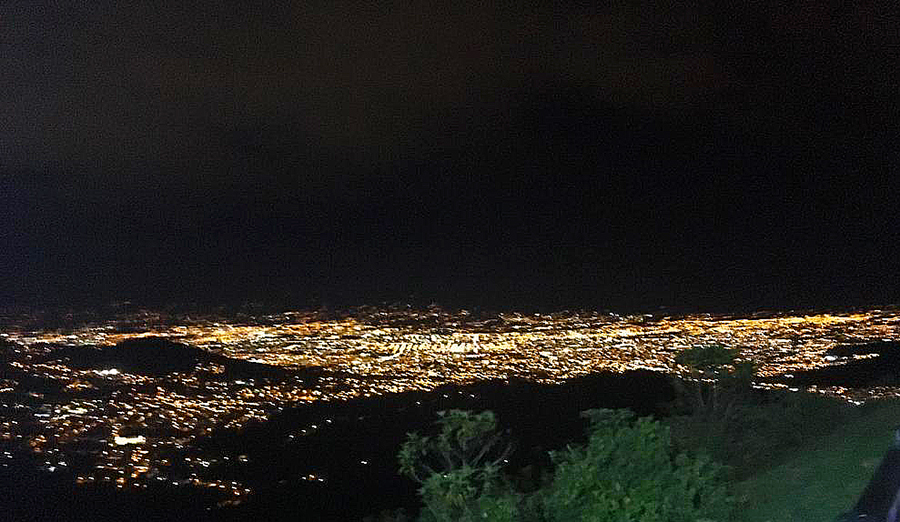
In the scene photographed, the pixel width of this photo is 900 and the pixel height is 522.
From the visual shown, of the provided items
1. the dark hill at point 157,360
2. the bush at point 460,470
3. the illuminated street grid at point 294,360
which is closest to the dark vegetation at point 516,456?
the bush at point 460,470

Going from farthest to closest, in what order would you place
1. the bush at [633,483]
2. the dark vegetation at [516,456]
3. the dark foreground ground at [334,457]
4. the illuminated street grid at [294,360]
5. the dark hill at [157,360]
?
the dark hill at [157,360]
the illuminated street grid at [294,360]
the dark foreground ground at [334,457]
the dark vegetation at [516,456]
the bush at [633,483]

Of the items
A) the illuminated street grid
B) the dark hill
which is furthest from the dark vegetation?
the dark hill

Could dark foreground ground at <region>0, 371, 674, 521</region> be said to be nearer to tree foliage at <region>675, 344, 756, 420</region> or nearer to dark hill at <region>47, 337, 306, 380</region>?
dark hill at <region>47, 337, 306, 380</region>

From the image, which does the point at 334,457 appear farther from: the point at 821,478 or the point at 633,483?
the point at 633,483

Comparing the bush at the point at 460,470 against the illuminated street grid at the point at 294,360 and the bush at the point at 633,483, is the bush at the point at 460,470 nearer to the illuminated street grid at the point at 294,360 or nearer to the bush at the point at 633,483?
the bush at the point at 633,483

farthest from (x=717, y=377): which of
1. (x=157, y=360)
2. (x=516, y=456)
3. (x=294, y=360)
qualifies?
(x=157, y=360)

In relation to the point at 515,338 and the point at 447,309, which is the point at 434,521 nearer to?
the point at 515,338
